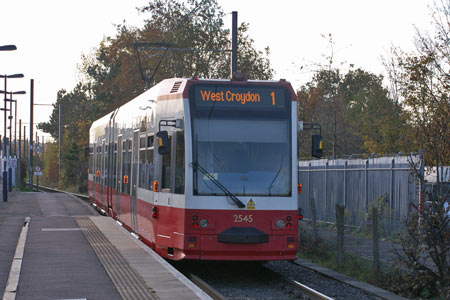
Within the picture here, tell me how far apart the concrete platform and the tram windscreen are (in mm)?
1710

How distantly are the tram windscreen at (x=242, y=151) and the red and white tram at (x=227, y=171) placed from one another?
0.05 feet

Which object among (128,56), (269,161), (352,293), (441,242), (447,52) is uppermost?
(128,56)

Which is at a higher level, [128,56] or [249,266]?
[128,56]

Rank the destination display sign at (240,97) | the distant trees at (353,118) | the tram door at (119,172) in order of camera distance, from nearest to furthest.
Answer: the destination display sign at (240,97)
the tram door at (119,172)
the distant trees at (353,118)

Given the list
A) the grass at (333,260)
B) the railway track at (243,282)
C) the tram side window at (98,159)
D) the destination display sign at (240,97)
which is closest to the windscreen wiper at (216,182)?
the destination display sign at (240,97)

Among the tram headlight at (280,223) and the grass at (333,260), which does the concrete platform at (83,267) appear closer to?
the tram headlight at (280,223)

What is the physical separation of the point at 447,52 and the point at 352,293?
51.7 ft

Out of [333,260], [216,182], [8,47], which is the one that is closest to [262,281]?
[216,182]

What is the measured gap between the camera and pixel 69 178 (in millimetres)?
80688

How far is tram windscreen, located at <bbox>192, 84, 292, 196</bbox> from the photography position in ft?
42.1

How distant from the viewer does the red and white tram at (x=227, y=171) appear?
12664 mm

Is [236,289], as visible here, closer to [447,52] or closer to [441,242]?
[441,242]

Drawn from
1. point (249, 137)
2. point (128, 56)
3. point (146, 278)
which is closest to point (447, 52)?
point (249, 137)

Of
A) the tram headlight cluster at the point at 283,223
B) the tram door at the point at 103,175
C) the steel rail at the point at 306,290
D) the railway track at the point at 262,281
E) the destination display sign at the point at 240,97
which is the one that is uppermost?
the destination display sign at the point at 240,97
